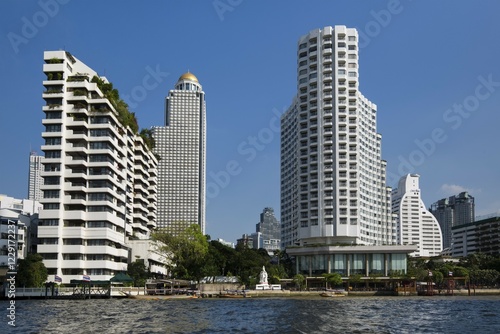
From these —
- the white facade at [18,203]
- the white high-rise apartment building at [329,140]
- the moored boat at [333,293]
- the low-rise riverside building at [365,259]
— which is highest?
the white high-rise apartment building at [329,140]

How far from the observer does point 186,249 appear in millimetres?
148750

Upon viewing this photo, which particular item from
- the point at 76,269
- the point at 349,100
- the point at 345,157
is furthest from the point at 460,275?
the point at 76,269

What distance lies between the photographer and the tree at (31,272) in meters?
117

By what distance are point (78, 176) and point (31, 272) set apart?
24.1 metres

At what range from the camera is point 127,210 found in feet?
528

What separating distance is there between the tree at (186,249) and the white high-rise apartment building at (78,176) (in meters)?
12.1

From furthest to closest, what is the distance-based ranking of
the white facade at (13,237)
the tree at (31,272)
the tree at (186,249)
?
the tree at (186,249), the white facade at (13,237), the tree at (31,272)

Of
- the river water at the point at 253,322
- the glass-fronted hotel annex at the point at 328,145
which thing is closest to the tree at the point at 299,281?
the glass-fronted hotel annex at the point at 328,145

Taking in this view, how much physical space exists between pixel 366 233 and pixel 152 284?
84261 mm

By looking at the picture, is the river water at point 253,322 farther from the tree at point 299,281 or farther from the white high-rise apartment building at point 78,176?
the tree at point 299,281

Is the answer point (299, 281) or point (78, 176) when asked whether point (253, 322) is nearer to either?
point (78, 176)

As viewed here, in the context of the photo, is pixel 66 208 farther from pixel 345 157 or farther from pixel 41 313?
pixel 345 157

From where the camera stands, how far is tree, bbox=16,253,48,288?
383 ft

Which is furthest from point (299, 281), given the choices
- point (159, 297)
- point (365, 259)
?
point (159, 297)
